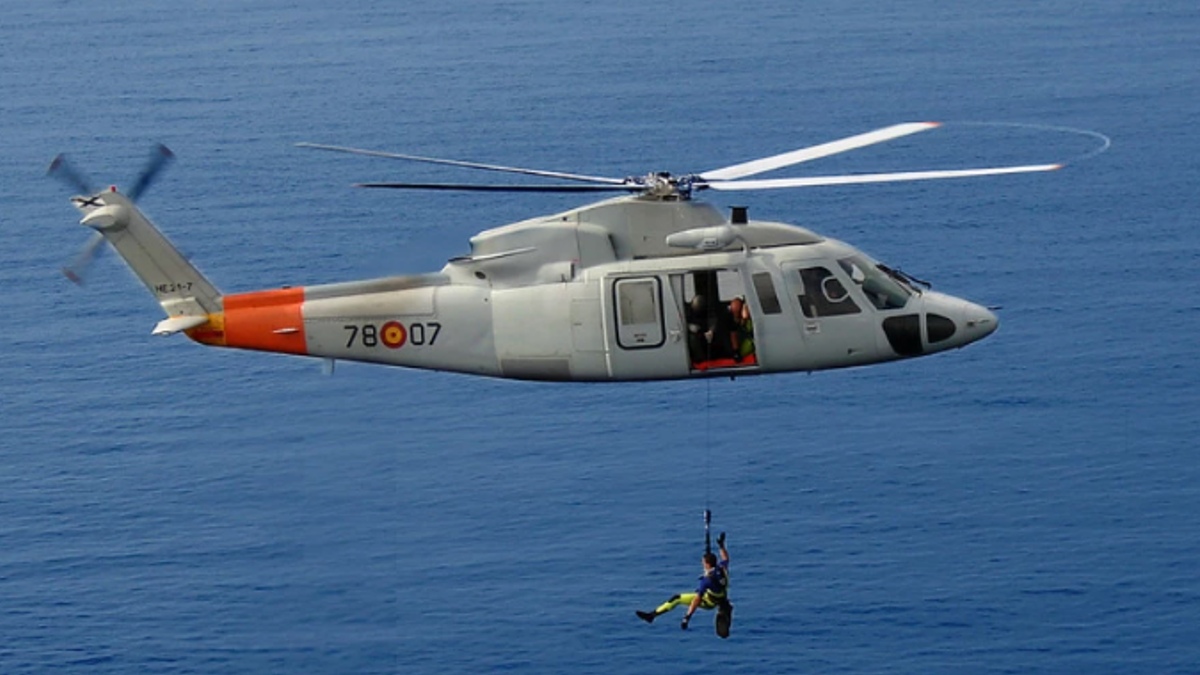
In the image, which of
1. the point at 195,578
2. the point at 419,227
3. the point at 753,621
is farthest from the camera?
the point at 419,227

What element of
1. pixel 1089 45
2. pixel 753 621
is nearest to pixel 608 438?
pixel 753 621

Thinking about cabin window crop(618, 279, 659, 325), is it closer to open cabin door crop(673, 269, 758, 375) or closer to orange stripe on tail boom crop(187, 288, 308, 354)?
open cabin door crop(673, 269, 758, 375)

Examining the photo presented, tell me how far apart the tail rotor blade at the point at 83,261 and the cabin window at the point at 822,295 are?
16.0 meters

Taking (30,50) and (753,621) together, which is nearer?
(753,621)

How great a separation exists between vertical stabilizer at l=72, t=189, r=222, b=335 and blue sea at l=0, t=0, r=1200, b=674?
30.1 m

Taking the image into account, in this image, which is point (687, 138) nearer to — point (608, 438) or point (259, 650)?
point (608, 438)

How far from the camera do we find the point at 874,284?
42.4 metres

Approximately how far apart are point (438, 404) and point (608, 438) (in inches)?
415

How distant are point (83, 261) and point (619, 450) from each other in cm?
5869

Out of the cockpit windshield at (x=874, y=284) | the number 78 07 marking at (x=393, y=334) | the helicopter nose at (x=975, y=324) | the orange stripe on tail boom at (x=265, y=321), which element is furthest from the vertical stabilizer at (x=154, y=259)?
the helicopter nose at (x=975, y=324)

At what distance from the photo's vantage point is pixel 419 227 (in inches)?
4946

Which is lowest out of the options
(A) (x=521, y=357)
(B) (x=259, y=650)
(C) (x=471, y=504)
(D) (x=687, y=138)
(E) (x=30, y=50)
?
(B) (x=259, y=650)

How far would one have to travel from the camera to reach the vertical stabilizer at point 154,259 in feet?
146

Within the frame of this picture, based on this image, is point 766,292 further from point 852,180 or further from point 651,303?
point 852,180
